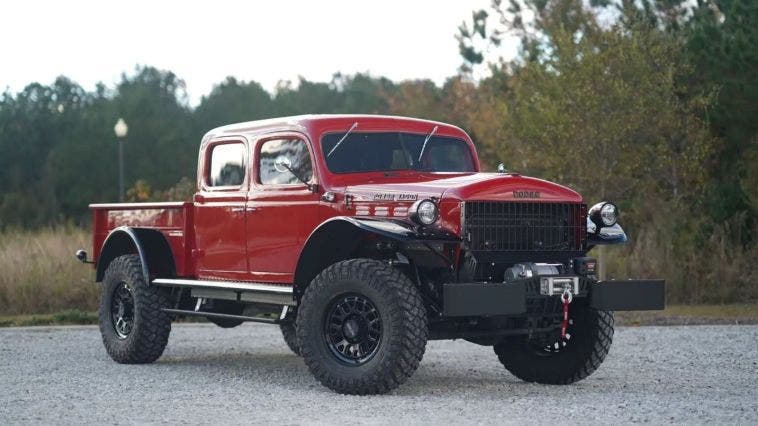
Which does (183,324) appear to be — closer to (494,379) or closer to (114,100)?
(494,379)

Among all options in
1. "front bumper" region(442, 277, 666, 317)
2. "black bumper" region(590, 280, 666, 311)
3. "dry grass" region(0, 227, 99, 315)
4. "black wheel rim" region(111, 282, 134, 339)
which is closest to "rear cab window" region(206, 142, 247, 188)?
"black wheel rim" region(111, 282, 134, 339)

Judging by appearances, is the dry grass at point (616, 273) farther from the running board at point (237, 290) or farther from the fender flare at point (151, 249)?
the running board at point (237, 290)

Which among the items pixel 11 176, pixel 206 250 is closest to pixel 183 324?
pixel 206 250

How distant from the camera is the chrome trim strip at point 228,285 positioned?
10416mm

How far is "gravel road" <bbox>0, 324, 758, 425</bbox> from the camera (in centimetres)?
836

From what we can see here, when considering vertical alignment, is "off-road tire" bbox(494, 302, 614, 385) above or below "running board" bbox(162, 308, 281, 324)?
below

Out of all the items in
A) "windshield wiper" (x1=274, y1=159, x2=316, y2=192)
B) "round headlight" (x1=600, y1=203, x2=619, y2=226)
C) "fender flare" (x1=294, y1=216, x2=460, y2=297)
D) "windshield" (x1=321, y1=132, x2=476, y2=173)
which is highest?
"windshield" (x1=321, y1=132, x2=476, y2=173)

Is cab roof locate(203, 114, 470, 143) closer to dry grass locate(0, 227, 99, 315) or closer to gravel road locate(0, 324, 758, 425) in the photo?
gravel road locate(0, 324, 758, 425)

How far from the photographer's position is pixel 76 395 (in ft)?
31.6

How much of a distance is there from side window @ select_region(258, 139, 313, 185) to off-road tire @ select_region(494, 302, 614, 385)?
2.29 metres

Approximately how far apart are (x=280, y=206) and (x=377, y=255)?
1.08m

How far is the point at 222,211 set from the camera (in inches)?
455

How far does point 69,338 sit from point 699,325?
818cm

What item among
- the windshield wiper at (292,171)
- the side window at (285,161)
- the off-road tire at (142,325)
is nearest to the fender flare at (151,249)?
the off-road tire at (142,325)
